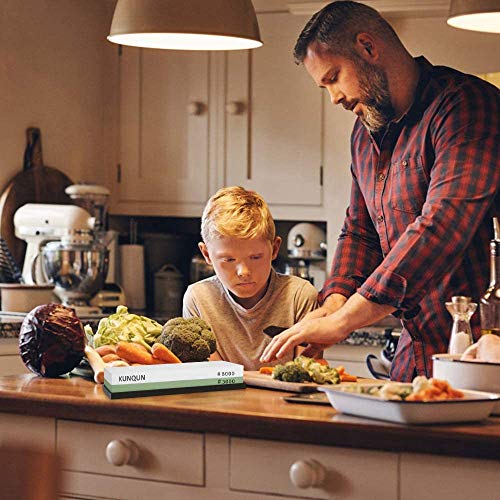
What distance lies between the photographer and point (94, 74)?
4797 mm

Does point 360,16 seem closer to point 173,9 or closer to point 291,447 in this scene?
point 173,9

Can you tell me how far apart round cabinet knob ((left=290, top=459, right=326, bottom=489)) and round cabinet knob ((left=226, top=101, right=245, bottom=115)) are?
116 inches

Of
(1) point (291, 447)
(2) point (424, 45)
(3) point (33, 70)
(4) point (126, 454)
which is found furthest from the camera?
(3) point (33, 70)

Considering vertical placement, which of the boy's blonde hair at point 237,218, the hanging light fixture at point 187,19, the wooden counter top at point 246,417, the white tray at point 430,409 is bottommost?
the wooden counter top at point 246,417

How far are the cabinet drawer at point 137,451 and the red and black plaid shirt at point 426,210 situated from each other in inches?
19.9

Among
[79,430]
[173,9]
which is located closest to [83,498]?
[79,430]

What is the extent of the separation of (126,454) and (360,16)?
3.50ft

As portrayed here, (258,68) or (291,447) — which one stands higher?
(258,68)

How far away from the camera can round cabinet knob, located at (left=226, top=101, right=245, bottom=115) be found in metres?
4.55

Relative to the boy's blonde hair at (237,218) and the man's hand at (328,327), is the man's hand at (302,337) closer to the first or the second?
the man's hand at (328,327)

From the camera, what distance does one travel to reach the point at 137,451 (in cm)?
190

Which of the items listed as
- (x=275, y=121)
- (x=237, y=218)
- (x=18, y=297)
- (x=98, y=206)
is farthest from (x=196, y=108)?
(x=237, y=218)

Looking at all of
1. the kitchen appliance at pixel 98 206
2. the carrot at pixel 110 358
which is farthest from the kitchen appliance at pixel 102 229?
the carrot at pixel 110 358

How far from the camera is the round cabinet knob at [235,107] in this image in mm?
4552
